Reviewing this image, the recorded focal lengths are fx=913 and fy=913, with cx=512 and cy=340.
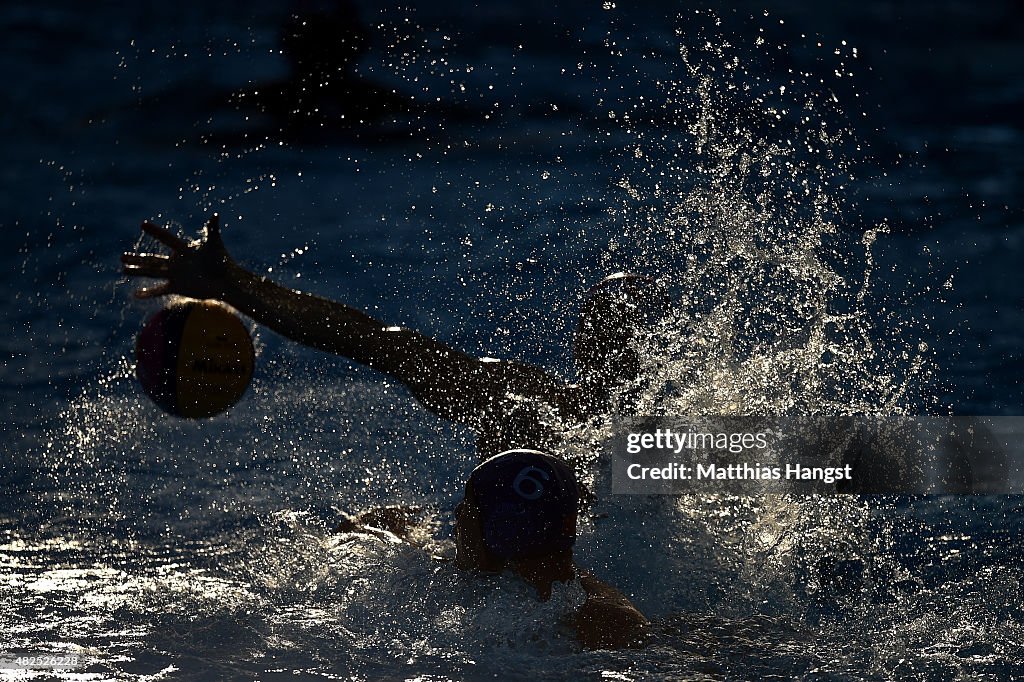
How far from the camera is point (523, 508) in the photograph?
2.74 meters

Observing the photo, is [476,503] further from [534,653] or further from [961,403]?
[961,403]

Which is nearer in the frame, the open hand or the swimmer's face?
the swimmer's face

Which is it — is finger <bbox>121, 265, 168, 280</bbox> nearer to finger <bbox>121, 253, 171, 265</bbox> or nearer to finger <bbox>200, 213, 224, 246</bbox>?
finger <bbox>121, 253, 171, 265</bbox>

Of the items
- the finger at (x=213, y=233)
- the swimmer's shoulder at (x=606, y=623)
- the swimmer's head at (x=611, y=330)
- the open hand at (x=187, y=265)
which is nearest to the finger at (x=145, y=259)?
the open hand at (x=187, y=265)

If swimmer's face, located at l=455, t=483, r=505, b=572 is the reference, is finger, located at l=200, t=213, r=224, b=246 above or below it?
above

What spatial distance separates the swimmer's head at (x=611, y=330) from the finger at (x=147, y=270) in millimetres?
1703

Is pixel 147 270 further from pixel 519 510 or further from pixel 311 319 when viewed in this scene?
pixel 519 510

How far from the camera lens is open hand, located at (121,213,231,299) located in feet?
11.4

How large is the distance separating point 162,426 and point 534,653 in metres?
5.49

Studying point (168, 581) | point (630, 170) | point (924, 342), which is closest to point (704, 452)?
point (168, 581)

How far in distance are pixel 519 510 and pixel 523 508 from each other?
13mm

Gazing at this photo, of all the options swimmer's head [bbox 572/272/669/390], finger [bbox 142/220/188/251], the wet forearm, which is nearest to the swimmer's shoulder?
swimmer's head [bbox 572/272/669/390]

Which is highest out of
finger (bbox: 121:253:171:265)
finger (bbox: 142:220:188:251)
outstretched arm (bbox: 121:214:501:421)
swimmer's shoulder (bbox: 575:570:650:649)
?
finger (bbox: 142:220:188:251)

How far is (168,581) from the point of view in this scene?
12.9 feet
